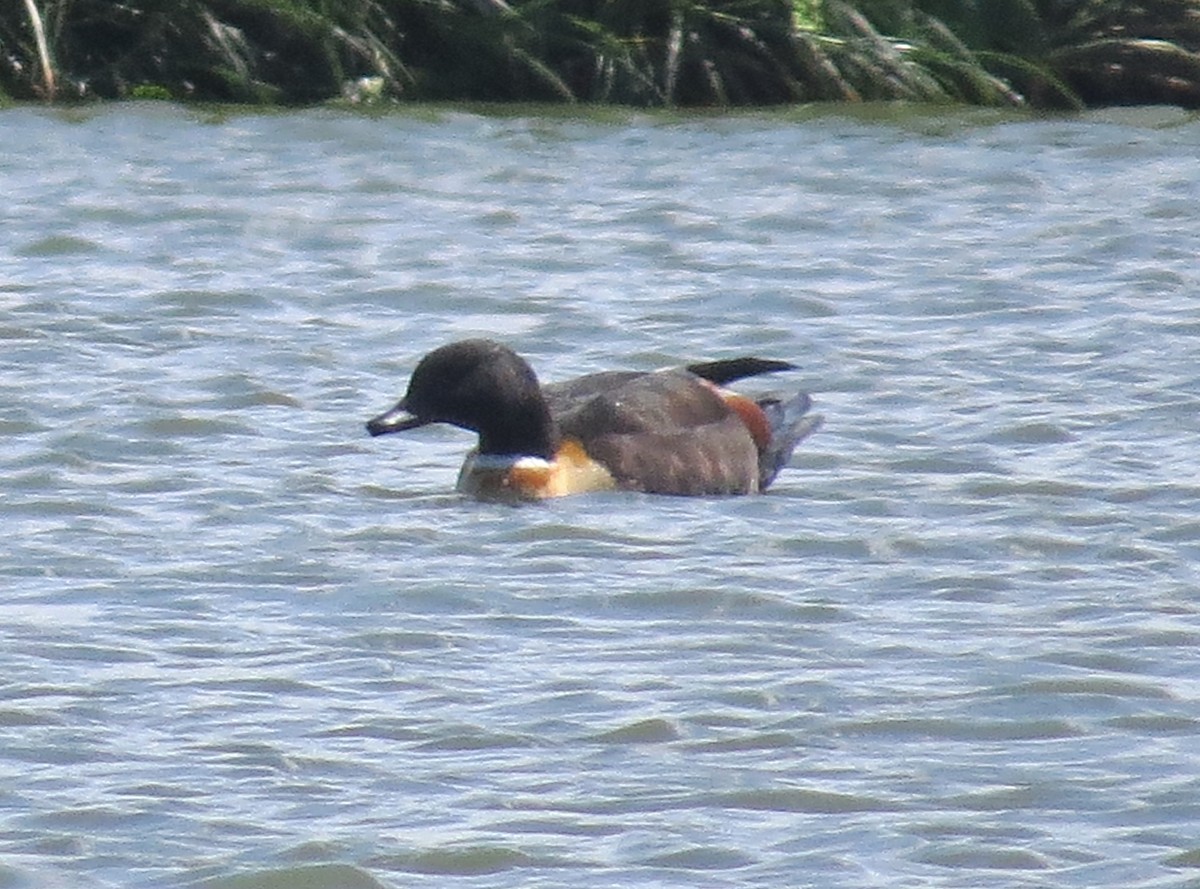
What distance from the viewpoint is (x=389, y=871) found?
4902 millimetres

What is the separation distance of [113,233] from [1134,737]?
7.56 metres

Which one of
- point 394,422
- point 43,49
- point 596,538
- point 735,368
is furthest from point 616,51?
point 596,538

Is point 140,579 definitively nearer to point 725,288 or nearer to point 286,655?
point 286,655

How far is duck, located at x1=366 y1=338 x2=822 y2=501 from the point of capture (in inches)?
330

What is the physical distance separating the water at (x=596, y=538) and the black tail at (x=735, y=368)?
1.04 feet

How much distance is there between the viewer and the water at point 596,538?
16.9ft

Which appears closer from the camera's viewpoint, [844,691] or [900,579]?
[844,691]

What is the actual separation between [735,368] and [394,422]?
1.13m

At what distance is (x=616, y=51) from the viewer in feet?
50.3

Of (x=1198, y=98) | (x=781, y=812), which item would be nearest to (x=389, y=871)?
(x=781, y=812)

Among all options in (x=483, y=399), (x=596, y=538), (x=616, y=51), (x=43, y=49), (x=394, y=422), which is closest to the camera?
(x=596, y=538)

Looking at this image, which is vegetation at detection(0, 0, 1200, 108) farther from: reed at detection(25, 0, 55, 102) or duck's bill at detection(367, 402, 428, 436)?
duck's bill at detection(367, 402, 428, 436)

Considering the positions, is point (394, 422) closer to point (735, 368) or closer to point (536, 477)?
point (536, 477)

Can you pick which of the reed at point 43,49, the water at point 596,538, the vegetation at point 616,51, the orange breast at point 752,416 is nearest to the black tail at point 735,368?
the orange breast at point 752,416
